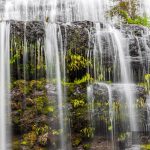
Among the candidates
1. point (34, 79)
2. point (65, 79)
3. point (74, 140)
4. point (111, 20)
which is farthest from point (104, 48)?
point (111, 20)

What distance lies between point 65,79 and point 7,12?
323 inches

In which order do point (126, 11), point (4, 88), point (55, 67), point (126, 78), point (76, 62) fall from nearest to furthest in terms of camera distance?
point (4, 88) → point (55, 67) → point (126, 78) → point (76, 62) → point (126, 11)

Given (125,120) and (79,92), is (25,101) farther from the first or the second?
(125,120)

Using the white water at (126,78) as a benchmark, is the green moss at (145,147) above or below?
below

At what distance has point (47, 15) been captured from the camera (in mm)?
18828

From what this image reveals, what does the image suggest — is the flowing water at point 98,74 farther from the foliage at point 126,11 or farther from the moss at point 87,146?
the foliage at point 126,11

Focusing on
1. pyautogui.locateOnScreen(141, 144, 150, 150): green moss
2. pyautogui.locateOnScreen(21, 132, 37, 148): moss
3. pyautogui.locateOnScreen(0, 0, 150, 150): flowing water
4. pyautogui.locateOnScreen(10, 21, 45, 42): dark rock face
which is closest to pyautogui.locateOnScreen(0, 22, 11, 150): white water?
pyautogui.locateOnScreen(0, 0, 150, 150): flowing water

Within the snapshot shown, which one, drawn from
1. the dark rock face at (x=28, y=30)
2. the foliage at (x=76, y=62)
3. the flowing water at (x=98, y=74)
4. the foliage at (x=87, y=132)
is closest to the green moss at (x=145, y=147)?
the flowing water at (x=98, y=74)

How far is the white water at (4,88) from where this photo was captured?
37.6ft

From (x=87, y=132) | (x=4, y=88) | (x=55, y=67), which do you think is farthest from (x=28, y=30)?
(x=87, y=132)

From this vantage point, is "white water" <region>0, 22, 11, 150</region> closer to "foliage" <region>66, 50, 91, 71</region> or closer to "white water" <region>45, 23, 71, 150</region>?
"white water" <region>45, 23, 71, 150</region>

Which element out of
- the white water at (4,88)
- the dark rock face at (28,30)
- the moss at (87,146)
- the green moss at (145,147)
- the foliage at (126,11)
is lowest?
the green moss at (145,147)

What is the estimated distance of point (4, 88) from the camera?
12.2 metres

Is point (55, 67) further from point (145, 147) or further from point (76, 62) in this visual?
point (145, 147)
